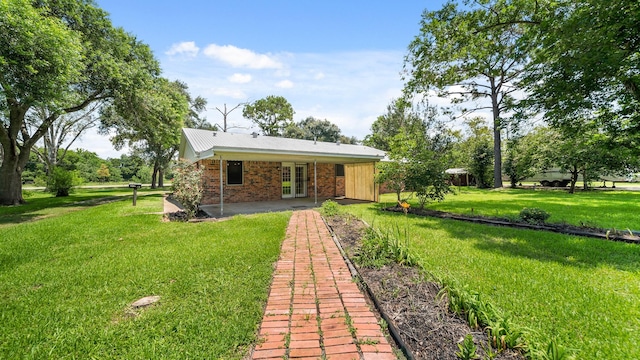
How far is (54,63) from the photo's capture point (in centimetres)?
763

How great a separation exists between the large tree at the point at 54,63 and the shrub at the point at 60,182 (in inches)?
94.2

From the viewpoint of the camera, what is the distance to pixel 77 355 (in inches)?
77.5

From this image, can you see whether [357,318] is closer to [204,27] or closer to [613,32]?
[613,32]

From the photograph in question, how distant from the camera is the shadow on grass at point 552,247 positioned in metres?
3.84

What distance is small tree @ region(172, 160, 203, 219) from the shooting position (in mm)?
7461

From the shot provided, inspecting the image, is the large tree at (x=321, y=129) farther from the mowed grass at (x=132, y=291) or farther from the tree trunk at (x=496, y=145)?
the mowed grass at (x=132, y=291)

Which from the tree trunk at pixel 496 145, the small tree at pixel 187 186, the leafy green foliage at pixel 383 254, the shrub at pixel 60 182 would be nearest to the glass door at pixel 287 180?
the small tree at pixel 187 186

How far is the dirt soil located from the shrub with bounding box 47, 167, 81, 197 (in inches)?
755

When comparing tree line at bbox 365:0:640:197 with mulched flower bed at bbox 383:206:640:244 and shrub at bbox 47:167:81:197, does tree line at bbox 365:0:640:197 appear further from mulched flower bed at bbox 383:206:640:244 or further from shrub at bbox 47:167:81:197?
shrub at bbox 47:167:81:197

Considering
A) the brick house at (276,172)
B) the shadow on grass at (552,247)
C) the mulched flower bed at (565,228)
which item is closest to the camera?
the shadow on grass at (552,247)

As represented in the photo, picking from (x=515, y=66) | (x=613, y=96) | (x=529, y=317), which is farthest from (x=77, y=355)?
(x=515, y=66)

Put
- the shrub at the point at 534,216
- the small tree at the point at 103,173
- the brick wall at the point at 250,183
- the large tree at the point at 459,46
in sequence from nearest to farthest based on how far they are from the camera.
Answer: the shrub at the point at 534,216 < the large tree at the point at 459,46 < the brick wall at the point at 250,183 < the small tree at the point at 103,173

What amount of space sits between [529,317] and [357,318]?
5.45 ft

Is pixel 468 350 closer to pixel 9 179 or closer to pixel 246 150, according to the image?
pixel 246 150
